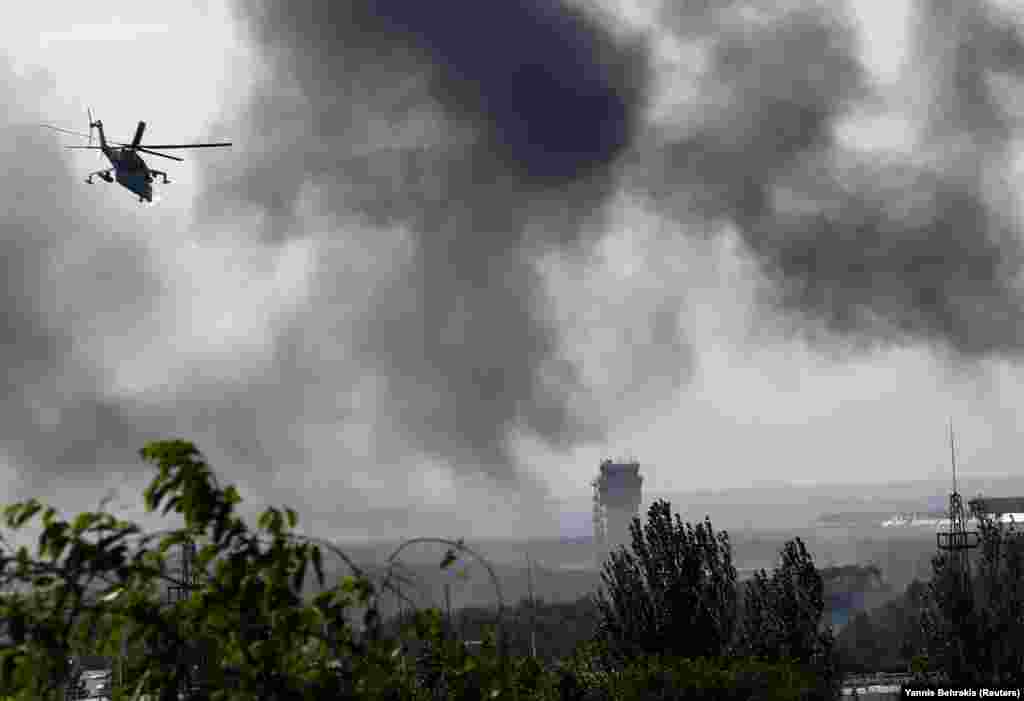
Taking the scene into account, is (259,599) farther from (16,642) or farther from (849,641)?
(849,641)

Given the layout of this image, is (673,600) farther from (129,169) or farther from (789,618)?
(129,169)

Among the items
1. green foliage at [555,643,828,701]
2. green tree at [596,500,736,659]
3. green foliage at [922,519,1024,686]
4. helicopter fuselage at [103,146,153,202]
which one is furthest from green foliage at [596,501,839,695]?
helicopter fuselage at [103,146,153,202]

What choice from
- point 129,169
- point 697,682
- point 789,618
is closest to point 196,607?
point 697,682

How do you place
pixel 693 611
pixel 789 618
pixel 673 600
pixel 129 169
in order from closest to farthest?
pixel 693 611, pixel 673 600, pixel 789 618, pixel 129 169

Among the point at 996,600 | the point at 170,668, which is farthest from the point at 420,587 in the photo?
the point at 996,600

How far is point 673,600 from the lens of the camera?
175 ft

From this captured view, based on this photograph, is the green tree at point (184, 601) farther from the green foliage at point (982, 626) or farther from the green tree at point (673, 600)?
the green foliage at point (982, 626)

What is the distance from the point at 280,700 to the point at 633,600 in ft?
145

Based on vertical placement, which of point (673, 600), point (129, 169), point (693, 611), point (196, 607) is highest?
point (129, 169)

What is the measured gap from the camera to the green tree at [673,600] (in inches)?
2083

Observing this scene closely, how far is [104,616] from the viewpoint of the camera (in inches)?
449

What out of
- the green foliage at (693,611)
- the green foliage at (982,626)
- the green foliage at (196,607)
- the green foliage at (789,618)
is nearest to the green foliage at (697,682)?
the green foliage at (693,611)

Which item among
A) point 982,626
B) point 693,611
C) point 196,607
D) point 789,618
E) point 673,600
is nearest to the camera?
point 196,607

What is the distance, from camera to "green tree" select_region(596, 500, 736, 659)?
5291cm
